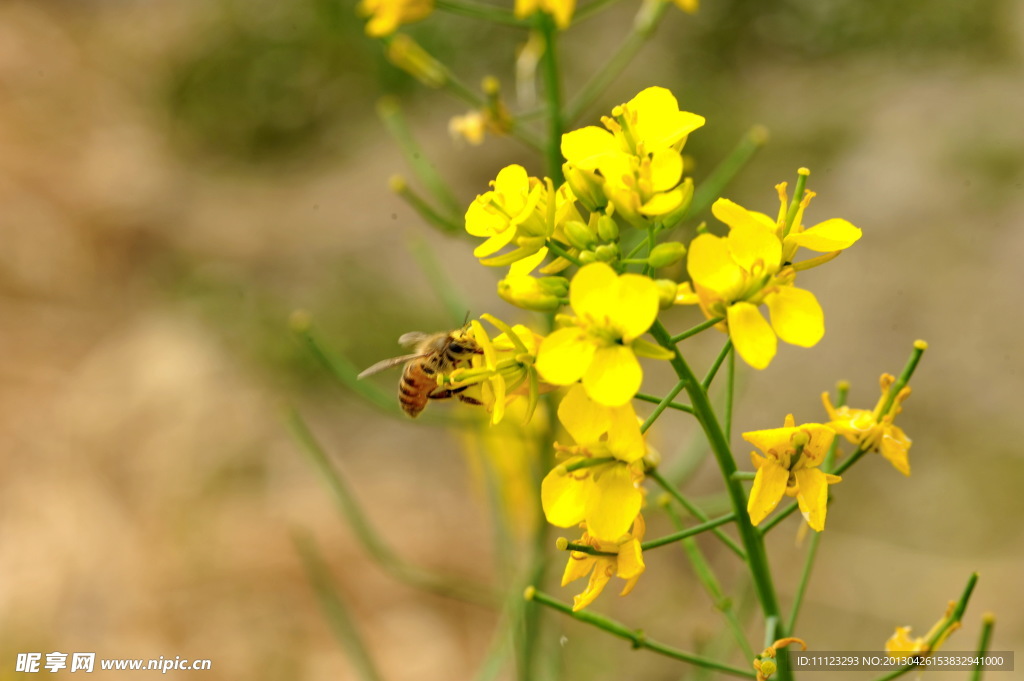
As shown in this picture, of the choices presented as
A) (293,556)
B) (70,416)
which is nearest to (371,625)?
(293,556)

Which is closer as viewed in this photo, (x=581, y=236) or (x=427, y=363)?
(x=581, y=236)

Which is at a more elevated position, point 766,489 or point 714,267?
point 714,267

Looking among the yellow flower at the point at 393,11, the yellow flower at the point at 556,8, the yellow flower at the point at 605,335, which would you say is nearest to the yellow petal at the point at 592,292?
the yellow flower at the point at 605,335

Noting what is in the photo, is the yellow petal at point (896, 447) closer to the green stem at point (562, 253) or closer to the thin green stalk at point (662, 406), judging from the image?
the thin green stalk at point (662, 406)

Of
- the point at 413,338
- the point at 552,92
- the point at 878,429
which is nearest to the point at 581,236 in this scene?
the point at 878,429

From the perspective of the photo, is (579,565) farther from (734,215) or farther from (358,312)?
(358,312)

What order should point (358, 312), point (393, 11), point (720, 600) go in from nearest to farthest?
point (720, 600), point (393, 11), point (358, 312)

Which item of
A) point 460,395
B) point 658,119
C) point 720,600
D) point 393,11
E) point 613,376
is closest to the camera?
point 613,376
